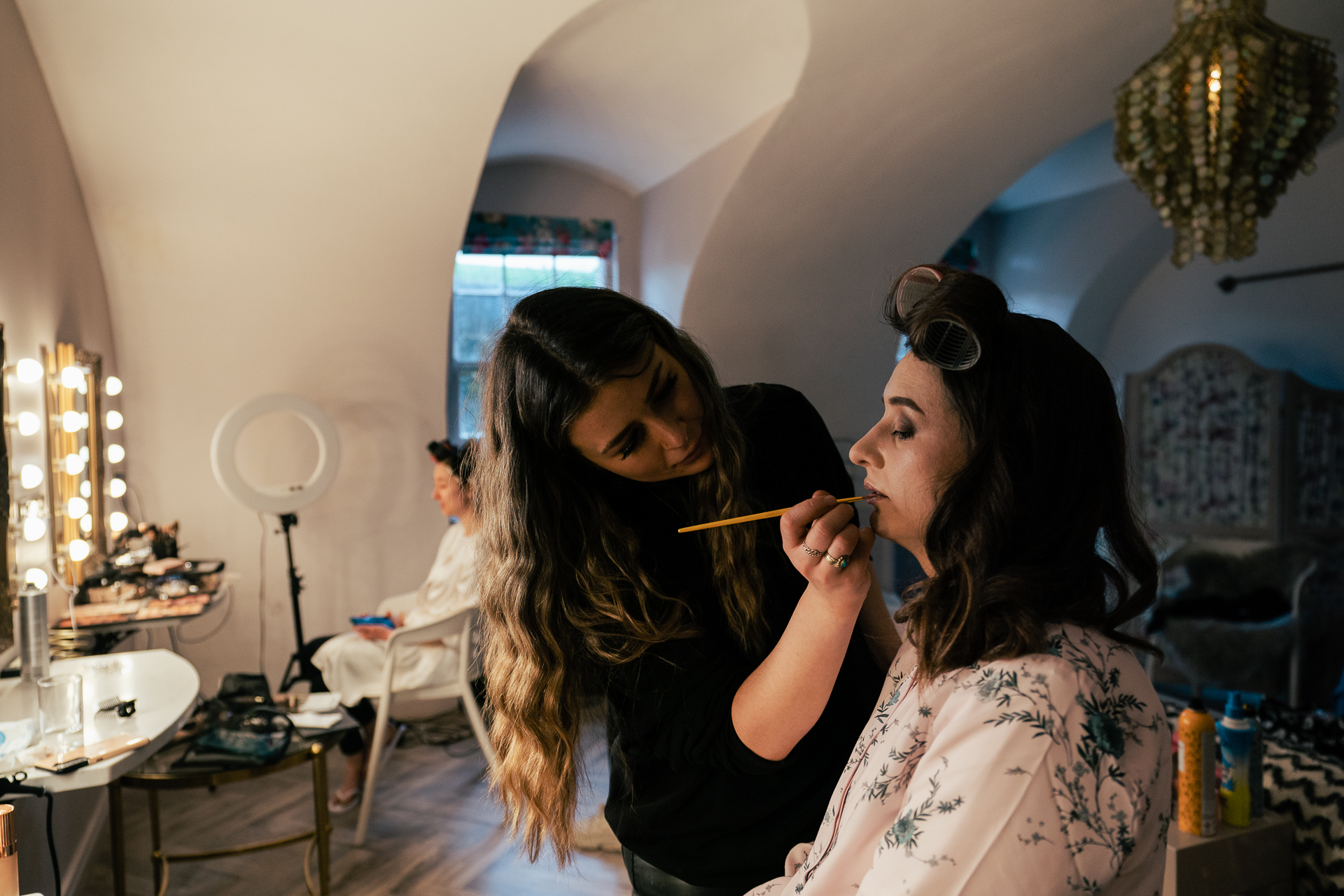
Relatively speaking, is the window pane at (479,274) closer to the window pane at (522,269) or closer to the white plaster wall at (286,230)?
the window pane at (522,269)

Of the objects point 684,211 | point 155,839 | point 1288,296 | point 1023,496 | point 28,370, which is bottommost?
point 155,839

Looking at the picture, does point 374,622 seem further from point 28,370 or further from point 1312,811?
point 1312,811

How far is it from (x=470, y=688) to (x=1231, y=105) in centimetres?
279

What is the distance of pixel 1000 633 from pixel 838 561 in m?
0.15

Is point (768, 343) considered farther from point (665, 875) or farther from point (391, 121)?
point (665, 875)

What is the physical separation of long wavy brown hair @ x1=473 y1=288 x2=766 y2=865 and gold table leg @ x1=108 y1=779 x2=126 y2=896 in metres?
1.54

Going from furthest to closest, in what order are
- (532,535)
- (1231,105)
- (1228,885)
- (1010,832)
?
1. (1231,105)
2. (1228,885)
3. (532,535)
4. (1010,832)

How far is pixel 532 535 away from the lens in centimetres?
106

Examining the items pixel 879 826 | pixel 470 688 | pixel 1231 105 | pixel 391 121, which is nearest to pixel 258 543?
pixel 470 688

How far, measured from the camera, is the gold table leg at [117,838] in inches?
81.7

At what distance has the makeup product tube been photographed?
1.12m

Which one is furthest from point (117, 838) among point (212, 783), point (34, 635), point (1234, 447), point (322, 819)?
point (1234, 447)

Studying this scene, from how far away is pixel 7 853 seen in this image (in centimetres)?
113

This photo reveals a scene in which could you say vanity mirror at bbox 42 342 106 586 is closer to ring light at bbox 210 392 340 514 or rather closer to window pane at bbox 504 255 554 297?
ring light at bbox 210 392 340 514
